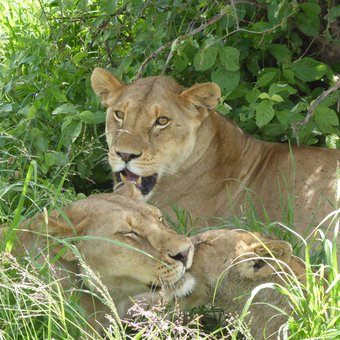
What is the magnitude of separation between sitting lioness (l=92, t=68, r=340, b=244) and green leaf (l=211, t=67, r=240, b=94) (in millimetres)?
174

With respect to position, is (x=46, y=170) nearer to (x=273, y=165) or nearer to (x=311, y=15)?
(x=273, y=165)

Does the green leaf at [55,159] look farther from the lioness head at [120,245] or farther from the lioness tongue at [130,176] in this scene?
the lioness head at [120,245]

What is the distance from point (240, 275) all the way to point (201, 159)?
180 cm

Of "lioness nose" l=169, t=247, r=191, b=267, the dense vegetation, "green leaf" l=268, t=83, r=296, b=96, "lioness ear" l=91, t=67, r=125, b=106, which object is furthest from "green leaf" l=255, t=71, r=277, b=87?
"lioness nose" l=169, t=247, r=191, b=267

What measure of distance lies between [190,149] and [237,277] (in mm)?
1741

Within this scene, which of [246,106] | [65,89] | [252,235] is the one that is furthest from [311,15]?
[252,235]

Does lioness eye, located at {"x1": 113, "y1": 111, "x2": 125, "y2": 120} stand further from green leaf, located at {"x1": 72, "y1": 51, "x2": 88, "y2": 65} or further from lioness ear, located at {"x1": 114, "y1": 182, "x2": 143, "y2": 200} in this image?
lioness ear, located at {"x1": 114, "y1": 182, "x2": 143, "y2": 200}

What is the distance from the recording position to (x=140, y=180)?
18.6 feet

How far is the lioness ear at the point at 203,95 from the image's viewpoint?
18.8ft

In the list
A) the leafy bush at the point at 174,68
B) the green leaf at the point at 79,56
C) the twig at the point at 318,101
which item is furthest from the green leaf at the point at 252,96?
the green leaf at the point at 79,56

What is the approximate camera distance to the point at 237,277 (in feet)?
14.0

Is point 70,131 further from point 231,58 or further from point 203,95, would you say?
point 231,58

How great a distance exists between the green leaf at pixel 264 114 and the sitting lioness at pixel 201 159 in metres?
0.23

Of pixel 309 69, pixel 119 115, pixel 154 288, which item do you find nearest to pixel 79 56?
pixel 119 115
